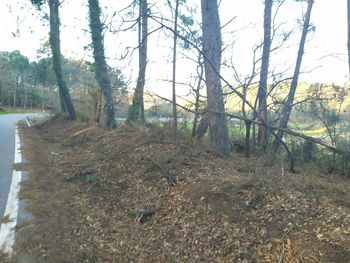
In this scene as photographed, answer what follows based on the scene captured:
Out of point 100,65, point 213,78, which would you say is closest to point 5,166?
point 100,65

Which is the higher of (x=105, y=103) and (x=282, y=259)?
(x=105, y=103)

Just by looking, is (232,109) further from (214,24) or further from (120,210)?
(120,210)

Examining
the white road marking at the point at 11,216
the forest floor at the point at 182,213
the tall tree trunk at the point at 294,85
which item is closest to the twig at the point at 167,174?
the forest floor at the point at 182,213

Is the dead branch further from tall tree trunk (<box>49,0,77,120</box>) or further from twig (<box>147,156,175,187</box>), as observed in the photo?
tall tree trunk (<box>49,0,77,120</box>)

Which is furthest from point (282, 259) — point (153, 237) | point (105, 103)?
point (105, 103)

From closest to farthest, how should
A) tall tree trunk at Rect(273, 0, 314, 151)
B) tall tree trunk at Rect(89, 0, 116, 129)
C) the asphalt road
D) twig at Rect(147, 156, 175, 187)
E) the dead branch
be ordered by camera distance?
the dead branch → twig at Rect(147, 156, 175, 187) → the asphalt road → tall tree trunk at Rect(273, 0, 314, 151) → tall tree trunk at Rect(89, 0, 116, 129)

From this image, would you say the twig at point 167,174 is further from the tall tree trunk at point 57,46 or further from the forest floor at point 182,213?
the tall tree trunk at point 57,46

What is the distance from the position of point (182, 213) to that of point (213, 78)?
3725 mm

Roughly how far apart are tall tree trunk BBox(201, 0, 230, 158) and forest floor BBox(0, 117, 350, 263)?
570 mm

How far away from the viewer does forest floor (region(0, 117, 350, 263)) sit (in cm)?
470

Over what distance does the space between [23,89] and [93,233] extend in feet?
222

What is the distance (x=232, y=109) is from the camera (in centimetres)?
1186

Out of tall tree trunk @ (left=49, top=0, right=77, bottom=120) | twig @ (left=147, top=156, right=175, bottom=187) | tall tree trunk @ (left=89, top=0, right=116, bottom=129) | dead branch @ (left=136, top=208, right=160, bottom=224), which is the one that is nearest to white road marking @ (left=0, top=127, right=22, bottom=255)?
dead branch @ (left=136, top=208, right=160, bottom=224)

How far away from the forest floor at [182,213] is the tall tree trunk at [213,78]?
0.57 metres
